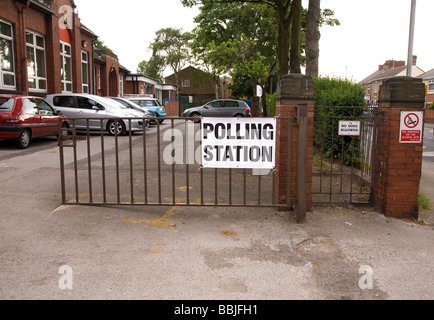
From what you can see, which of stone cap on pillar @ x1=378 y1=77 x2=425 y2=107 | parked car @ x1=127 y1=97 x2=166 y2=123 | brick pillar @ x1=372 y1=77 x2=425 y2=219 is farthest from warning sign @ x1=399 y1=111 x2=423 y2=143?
parked car @ x1=127 y1=97 x2=166 y2=123

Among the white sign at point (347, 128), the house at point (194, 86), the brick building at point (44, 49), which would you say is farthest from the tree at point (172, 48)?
the white sign at point (347, 128)

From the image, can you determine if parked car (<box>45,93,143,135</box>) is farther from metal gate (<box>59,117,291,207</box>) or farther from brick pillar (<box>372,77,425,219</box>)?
brick pillar (<box>372,77,425,219</box>)

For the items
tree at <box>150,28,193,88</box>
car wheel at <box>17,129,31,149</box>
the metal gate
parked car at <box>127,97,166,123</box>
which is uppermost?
tree at <box>150,28,193,88</box>

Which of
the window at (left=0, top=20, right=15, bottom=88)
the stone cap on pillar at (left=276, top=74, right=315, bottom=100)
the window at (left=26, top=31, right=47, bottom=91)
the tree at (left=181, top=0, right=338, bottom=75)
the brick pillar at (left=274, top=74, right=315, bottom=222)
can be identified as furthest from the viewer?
the window at (left=26, top=31, right=47, bottom=91)

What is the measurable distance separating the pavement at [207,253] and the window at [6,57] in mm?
11748

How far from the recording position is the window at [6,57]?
15.6 meters

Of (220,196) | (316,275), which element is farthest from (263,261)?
(220,196)

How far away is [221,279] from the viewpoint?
3.53 m

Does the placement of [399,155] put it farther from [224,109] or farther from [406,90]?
[224,109]

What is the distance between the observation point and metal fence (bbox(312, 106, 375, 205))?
6.12 meters

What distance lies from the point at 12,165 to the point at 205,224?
6.02 m

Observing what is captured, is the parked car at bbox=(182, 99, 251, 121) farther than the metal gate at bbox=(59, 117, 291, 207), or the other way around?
the parked car at bbox=(182, 99, 251, 121)

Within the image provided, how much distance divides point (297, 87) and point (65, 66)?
64.3 ft

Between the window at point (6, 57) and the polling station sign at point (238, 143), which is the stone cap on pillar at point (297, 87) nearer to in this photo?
the polling station sign at point (238, 143)
